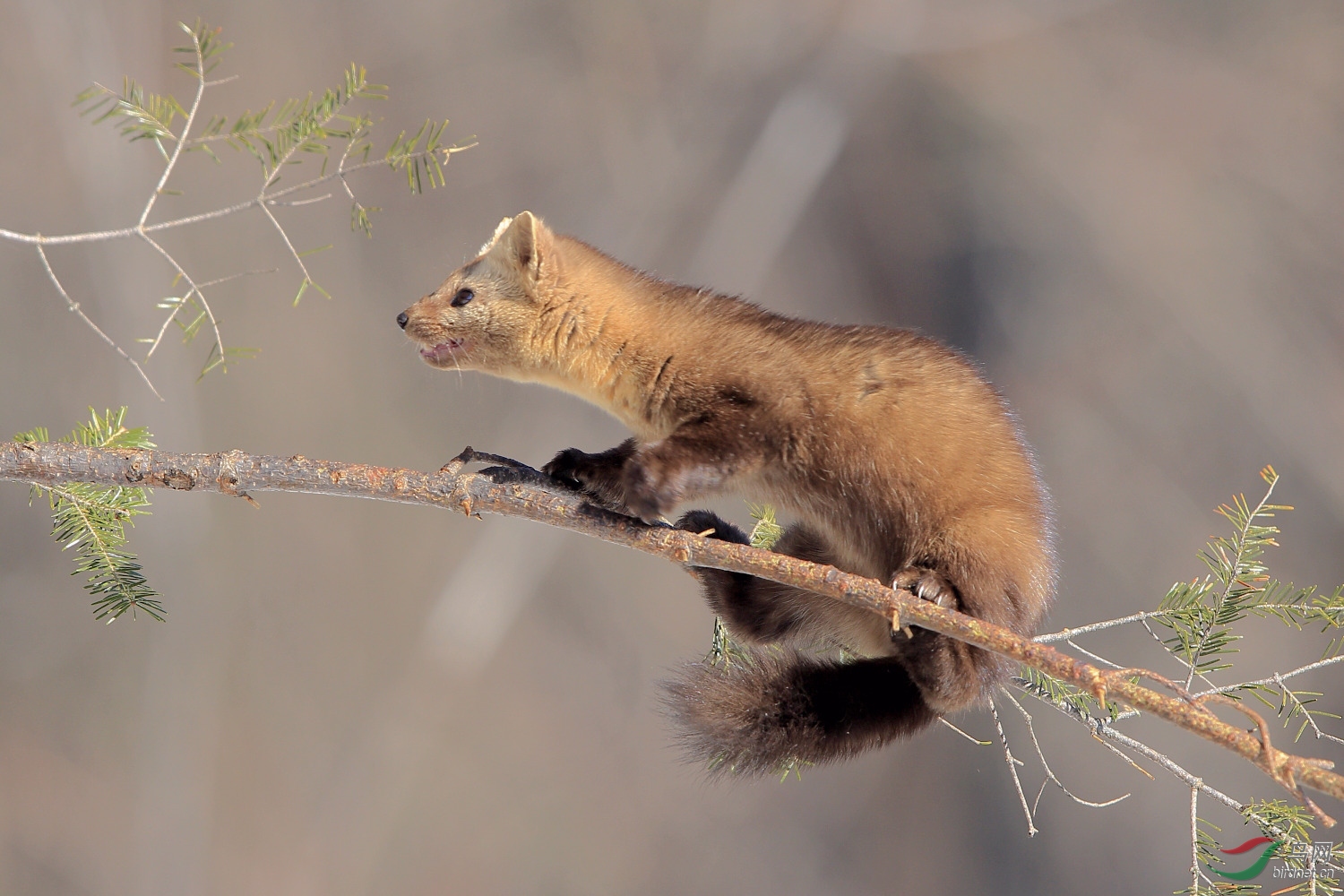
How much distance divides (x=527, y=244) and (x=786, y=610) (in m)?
0.86

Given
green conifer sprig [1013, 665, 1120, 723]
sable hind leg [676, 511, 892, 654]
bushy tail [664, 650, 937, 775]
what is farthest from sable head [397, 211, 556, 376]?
green conifer sprig [1013, 665, 1120, 723]

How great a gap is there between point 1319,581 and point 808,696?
2.75 meters

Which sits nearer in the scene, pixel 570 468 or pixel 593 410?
pixel 570 468

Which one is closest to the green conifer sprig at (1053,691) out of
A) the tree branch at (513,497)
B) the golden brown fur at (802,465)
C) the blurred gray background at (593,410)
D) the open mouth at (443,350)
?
the golden brown fur at (802,465)

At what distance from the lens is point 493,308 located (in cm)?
185

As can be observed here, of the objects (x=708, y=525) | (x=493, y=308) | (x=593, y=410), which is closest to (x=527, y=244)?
(x=493, y=308)

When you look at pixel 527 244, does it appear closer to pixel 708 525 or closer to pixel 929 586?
pixel 708 525

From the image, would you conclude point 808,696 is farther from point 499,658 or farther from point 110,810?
point 110,810

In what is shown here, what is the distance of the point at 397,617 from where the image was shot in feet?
13.7

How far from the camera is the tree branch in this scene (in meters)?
1.14

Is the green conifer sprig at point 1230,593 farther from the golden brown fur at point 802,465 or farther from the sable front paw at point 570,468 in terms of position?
the sable front paw at point 570,468

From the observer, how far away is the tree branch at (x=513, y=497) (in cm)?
114

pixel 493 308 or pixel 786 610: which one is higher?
pixel 493 308

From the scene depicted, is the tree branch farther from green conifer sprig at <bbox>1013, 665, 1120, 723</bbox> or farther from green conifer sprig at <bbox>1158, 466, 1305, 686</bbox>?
green conifer sprig at <bbox>1013, 665, 1120, 723</bbox>
